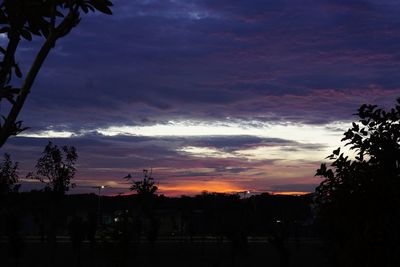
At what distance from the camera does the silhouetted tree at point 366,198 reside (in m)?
6.56

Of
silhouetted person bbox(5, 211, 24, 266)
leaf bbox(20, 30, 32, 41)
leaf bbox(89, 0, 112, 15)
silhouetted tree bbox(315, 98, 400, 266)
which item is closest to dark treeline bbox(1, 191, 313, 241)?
silhouetted person bbox(5, 211, 24, 266)

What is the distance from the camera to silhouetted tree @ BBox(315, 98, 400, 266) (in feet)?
21.5

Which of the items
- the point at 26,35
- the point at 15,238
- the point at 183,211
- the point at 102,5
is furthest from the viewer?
the point at 183,211

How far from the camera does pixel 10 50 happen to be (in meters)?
5.03

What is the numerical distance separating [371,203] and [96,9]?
3.92 m

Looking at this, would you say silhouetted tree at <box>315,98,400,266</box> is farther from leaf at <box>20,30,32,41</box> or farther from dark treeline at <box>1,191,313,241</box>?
dark treeline at <box>1,191,313,241</box>

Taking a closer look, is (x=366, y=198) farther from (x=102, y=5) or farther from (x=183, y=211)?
(x=183, y=211)

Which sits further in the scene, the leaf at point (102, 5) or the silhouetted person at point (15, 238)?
the silhouetted person at point (15, 238)

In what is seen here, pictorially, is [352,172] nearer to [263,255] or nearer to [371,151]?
[371,151]

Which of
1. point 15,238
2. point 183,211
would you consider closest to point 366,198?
point 15,238

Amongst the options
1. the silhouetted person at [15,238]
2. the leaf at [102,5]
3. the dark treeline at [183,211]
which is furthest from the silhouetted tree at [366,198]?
the dark treeline at [183,211]

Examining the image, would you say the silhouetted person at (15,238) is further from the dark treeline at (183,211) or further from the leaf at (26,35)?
the dark treeline at (183,211)

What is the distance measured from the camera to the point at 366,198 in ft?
22.8

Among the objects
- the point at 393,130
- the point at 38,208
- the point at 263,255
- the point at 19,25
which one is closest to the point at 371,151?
the point at 393,130
